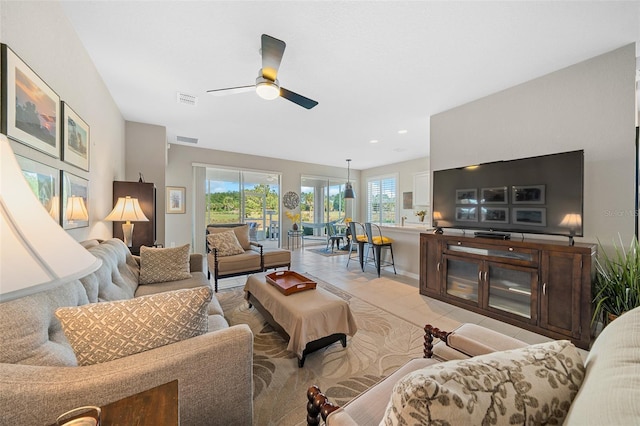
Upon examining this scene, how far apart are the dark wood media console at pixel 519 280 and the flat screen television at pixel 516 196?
24cm

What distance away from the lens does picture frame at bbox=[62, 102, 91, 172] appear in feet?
6.10

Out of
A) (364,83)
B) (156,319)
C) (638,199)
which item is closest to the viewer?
(156,319)

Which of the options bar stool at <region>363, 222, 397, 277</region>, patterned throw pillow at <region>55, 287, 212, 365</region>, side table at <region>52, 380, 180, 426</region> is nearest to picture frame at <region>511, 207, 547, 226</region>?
bar stool at <region>363, 222, 397, 277</region>

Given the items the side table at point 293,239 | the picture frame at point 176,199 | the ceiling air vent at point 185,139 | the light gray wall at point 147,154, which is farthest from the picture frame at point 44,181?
the side table at point 293,239

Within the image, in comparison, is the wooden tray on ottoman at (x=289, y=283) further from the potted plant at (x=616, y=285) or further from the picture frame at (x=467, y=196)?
the potted plant at (x=616, y=285)

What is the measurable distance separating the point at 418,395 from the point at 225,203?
6.62 m

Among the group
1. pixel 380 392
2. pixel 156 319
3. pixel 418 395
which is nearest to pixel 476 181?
pixel 380 392

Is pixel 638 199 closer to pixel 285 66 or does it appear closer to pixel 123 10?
pixel 285 66

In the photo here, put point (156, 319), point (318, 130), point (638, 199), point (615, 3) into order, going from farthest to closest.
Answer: point (318, 130), point (638, 199), point (615, 3), point (156, 319)

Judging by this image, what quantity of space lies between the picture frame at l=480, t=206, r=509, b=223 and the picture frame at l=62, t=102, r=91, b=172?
4163mm

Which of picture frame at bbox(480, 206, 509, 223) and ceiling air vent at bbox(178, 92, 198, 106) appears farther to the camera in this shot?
ceiling air vent at bbox(178, 92, 198, 106)

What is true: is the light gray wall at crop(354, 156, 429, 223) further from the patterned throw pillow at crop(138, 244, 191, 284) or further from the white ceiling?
the patterned throw pillow at crop(138, 244, 191, 284)

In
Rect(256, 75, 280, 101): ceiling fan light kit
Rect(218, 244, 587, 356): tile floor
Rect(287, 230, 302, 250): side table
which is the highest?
Rect(256, 75, 280, 101): ceiling fan light kit

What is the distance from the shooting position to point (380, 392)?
3.35 feet
